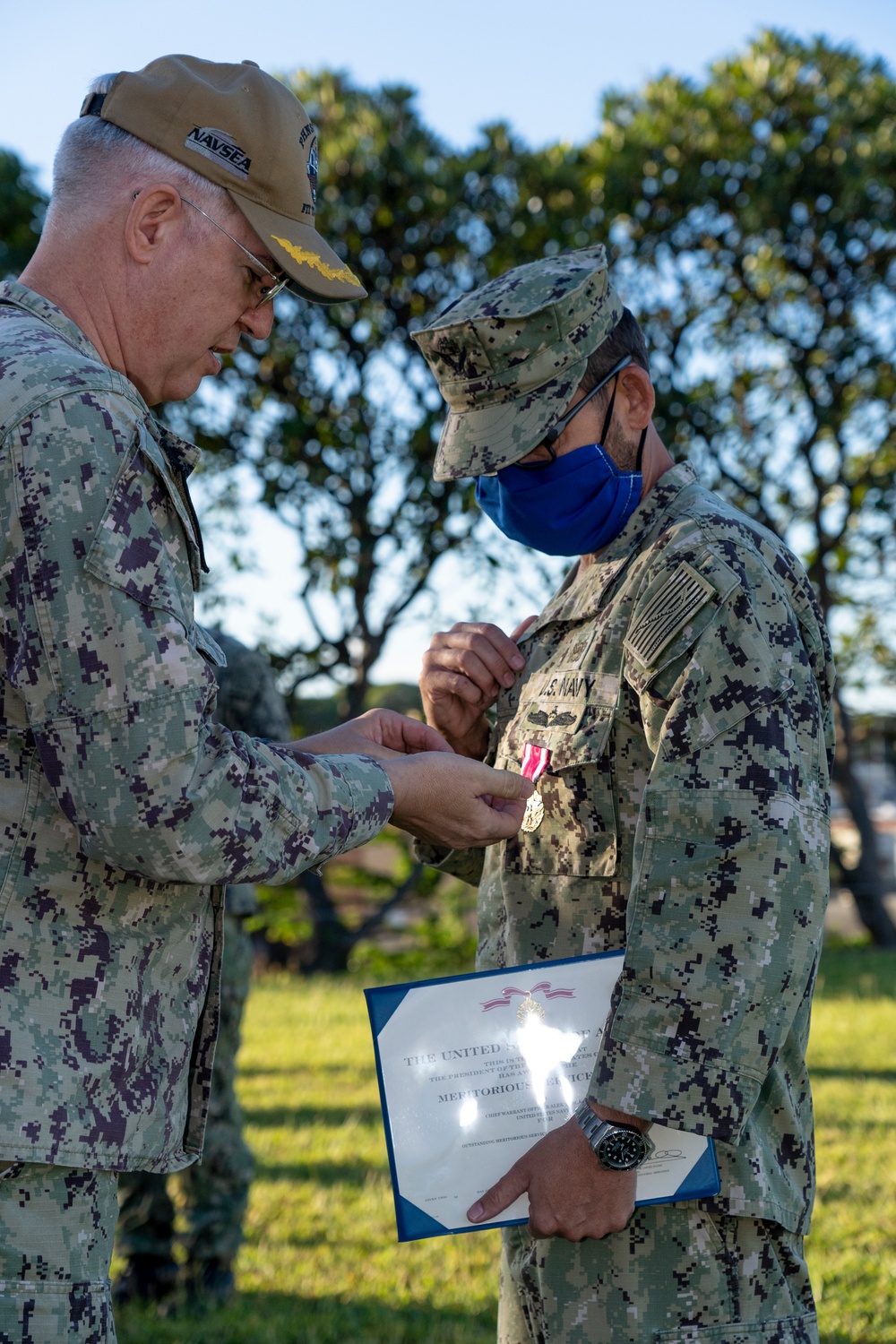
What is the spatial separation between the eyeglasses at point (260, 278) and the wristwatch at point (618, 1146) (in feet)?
4.11

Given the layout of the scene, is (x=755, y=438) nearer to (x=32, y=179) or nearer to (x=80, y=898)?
(x=32, y=179)

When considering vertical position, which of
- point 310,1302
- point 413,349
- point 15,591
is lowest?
point 310,1302

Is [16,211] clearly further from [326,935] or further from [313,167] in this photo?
[313,167]

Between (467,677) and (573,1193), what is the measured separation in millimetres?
932

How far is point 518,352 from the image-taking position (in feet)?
6.88

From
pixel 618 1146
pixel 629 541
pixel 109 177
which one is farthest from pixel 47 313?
pixel 618 1146

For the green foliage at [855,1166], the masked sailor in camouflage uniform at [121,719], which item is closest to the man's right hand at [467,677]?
the masked sailor in camouflage uniform at [121,719]

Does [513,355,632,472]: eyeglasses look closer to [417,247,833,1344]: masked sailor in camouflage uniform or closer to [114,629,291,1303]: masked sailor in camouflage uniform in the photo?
[417,247,833,1344]: masked sailor in camouflage uniform

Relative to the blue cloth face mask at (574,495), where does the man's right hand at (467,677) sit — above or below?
below

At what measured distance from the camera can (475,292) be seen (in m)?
2.21

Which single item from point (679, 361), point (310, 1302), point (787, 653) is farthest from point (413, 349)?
point (787, 653)

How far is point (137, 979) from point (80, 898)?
0.13m

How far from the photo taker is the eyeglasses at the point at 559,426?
2.08 meters

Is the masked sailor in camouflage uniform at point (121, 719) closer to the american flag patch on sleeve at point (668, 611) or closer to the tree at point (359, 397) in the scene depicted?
the american flag patch on sleeve at point (668, 611)
